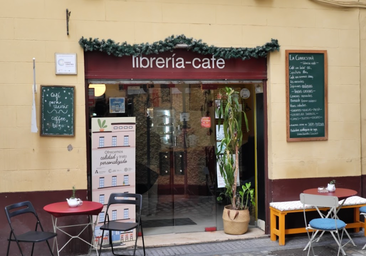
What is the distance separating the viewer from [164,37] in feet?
20.7

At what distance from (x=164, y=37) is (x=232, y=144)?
197cm

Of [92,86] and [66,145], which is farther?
[92,86]

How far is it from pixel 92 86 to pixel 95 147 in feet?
3.00

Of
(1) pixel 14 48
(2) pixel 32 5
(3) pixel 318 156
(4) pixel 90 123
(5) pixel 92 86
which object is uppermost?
(2) pixel 32 5

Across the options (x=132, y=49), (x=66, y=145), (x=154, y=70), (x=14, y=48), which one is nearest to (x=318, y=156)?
(x=154, y=70)

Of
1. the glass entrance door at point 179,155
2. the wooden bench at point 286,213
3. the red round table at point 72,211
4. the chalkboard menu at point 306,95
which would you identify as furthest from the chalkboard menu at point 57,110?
the chalkboard menu at point 306,95

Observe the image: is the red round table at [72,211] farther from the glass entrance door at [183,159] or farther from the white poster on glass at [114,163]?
the glass entrance door at [183,159]

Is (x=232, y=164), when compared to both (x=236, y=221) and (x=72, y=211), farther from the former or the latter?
(x=72, y=211)

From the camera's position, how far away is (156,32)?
20.6 ft

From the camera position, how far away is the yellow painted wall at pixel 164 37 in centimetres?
579

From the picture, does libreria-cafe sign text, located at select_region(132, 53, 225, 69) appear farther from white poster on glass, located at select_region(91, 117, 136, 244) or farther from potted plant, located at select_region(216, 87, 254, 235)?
white poster on glass, located at select_region(91, 117, 136, 244)

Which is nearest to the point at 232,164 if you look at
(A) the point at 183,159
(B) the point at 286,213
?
(A) the point at 183,159

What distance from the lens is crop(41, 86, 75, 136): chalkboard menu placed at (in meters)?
5.86

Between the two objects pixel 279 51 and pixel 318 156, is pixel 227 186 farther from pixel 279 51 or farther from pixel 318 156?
pixel 279 51
